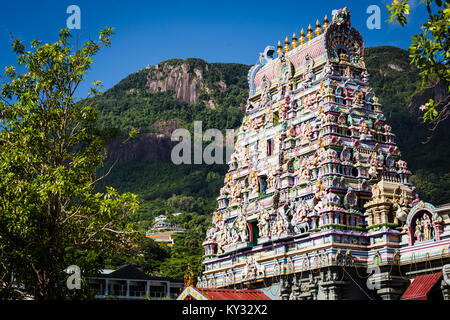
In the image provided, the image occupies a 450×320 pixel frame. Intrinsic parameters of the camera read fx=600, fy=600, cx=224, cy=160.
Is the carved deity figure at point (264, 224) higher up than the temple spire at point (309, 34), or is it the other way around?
the temple spire at point (309, 34)

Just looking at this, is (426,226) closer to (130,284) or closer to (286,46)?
(286,46)

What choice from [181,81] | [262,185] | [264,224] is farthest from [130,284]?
[181,81]

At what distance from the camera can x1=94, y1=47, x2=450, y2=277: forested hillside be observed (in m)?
92.1

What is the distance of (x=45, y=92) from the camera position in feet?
80.1

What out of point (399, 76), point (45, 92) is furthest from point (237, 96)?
point (45, 92)

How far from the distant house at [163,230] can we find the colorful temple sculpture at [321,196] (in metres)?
68.5

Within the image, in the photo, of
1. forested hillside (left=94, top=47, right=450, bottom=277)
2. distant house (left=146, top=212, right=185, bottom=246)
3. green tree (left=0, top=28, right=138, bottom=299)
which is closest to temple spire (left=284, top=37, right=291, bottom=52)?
green tree (left=0, top=28, right=138, bottom=299)

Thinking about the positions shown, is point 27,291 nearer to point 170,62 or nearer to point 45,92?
point 45,92

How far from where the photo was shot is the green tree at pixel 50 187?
2202cm

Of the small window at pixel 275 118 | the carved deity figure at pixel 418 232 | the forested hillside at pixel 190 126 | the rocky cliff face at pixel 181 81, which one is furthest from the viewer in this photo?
the rocky cliff face at pixel 181 81

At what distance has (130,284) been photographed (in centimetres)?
6462

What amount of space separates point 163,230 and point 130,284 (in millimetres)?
50150

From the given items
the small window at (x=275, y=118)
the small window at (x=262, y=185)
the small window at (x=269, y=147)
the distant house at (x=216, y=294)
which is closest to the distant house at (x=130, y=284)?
the small window at (x=262, y=185)

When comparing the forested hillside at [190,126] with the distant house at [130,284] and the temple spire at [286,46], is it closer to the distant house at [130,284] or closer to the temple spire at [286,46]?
the distant house at [130,284]
